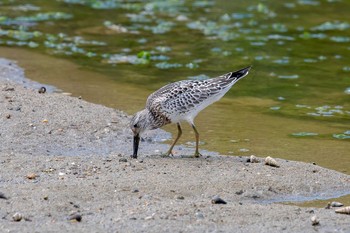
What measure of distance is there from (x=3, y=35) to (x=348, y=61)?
6684 millimetres

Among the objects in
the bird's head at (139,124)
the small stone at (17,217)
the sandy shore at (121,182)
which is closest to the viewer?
the small stone at (17,217)

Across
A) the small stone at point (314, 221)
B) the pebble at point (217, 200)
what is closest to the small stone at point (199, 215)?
the pebble at point (217, 200)

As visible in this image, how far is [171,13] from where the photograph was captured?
64.8 ft

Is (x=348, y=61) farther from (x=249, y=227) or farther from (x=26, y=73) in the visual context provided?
(x=249, y=227)

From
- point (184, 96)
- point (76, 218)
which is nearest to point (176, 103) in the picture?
point (184, 96)

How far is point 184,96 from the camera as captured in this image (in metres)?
9.70

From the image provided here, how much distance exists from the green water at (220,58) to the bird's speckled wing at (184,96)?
1.02m

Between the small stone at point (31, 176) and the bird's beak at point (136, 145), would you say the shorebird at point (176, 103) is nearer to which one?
the bird's beak at point (136, 145)

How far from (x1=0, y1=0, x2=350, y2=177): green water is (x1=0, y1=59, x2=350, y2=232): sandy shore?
1001mm

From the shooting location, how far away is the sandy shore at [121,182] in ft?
24.7

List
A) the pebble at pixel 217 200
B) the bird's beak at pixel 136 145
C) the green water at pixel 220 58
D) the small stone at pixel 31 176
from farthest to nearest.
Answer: the green water at pixel 220 58
the bird's beak at pixel 136 145
the small stone at pixel 31 176
the pebble at pixel 217 200

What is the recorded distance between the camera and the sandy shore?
24.7ft

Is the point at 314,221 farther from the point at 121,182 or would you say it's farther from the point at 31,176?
the point at 31,176

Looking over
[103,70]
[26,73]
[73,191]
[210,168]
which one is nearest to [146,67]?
[103,70]
